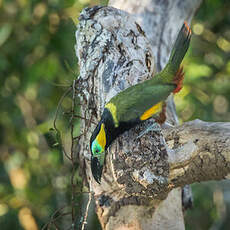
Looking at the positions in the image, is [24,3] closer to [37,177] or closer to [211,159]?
[37,177]

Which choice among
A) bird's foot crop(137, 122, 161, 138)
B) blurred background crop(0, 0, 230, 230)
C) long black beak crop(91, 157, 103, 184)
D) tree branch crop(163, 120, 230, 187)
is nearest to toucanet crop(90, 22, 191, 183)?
long black beak crop(91, 157, 103, 184)

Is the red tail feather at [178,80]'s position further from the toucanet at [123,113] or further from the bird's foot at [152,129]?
the bird's foot at [152,129]

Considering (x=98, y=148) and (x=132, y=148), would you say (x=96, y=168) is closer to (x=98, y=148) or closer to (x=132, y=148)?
(x=98, y=148)

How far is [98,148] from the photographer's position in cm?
230

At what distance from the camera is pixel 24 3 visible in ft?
17.4

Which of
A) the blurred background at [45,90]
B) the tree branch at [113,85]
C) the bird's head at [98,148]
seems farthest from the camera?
the blurred background at [45,90]

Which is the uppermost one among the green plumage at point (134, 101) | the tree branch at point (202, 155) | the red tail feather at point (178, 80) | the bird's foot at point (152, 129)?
the red tail feather at point (178, 80)

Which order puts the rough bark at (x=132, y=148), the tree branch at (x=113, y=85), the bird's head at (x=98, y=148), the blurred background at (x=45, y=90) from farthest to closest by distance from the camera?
the blurred background at (x=45, y=90)
the tree branch at (x=113, y=85)
the bird's head at (x=98, y=148)
the rough bark at (x=132, y=148)

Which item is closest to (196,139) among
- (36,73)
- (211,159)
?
(211,159)

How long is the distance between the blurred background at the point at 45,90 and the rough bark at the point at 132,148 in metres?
1.51

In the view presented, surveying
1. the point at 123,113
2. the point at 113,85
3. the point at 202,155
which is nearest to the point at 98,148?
the point at 123,113

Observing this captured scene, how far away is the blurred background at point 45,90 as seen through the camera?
446 centimetres

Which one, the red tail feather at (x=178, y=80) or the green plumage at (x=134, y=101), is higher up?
the red tail feather at (x=178, y=80)

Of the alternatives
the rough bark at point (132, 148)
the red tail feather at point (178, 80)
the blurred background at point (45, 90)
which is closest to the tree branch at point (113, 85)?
the rough bark at point (132, 148)
